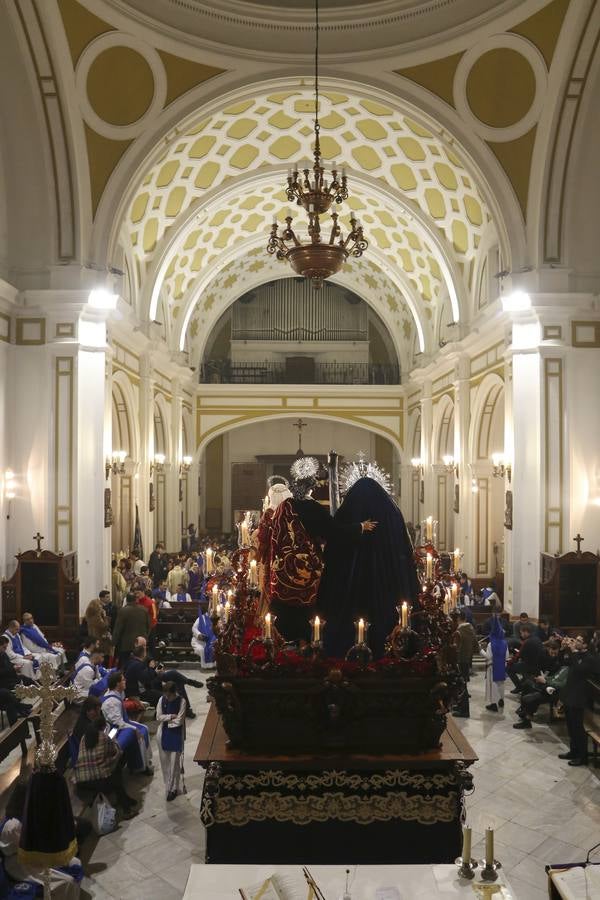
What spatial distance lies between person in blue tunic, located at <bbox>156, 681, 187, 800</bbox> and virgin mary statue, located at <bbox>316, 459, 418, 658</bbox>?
1.67 m

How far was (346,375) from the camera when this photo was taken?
Answer: 25484 millimetres

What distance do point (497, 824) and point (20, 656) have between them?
223 inches

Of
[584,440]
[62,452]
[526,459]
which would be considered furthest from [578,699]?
[62,452]

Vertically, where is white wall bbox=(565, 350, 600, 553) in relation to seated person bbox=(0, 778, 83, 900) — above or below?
above

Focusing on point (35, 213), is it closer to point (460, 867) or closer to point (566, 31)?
point (566, 31)

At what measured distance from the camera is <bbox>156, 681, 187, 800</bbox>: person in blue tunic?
6.37 meters

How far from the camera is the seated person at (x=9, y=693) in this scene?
23.9 feet

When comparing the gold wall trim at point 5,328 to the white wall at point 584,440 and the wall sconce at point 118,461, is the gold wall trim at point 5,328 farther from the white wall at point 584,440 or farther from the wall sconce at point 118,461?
the white wall at point 584,440

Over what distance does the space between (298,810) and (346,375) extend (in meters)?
21.1

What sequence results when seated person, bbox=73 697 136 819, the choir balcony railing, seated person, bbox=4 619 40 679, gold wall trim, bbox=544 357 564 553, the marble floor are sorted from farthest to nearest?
the choir balcony railing, gold wall trim, bbox=544 357 564 553, seated person, bbox=4 619 40 679, seated person, bbox=73 697 136 819, the marble floor

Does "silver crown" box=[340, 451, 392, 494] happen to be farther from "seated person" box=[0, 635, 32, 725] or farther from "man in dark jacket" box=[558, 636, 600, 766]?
"seated person" box=[0, 635, 32, 725]

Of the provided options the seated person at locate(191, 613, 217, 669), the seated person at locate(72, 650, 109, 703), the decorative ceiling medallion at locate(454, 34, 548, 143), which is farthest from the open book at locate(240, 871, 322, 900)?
the decorative ceiling medallion at locate(454, 34, 548, 143)

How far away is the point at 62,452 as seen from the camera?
1123cm

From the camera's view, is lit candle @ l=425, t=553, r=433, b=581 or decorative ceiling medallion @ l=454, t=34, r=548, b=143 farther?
decorative ceiling medallion @ l=454, t=34, r=548, b=143
